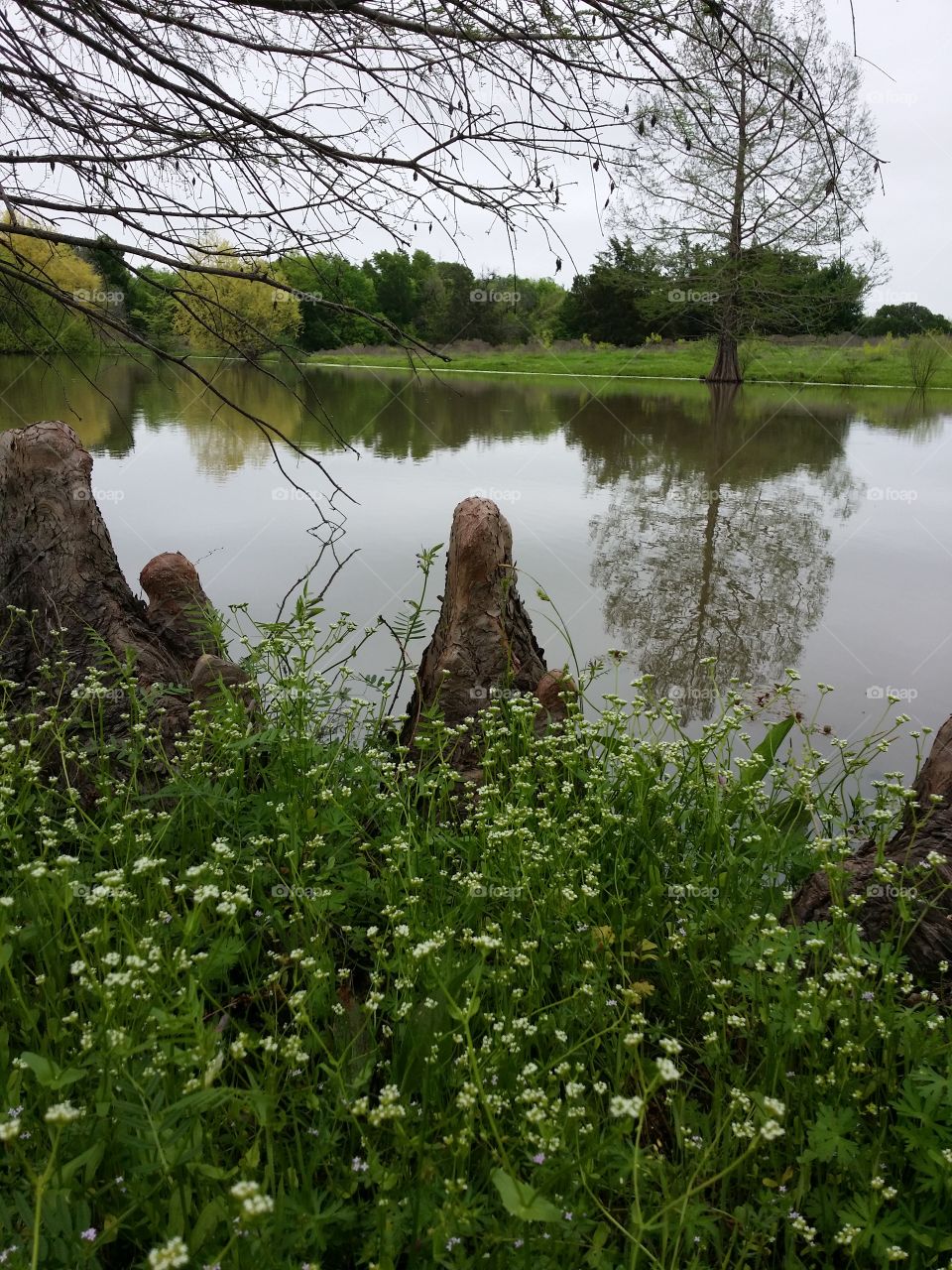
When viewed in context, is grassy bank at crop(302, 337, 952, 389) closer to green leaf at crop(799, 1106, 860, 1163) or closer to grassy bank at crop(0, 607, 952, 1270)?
grassy bank at crop(0, 607, 952, 1270)

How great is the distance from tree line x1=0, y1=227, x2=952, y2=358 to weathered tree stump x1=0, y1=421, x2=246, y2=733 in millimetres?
527

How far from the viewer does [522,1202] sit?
3.88ft

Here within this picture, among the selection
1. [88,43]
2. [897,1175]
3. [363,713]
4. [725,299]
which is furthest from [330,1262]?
[725,299]

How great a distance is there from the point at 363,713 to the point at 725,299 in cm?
A: 2438

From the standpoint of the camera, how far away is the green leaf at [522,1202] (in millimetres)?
1156

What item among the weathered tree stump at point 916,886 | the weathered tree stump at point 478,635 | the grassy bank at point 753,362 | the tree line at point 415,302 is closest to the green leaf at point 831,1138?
the weathered tree stump at point 916,886

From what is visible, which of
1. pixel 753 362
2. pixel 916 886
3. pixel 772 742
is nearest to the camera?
pixel 916 886

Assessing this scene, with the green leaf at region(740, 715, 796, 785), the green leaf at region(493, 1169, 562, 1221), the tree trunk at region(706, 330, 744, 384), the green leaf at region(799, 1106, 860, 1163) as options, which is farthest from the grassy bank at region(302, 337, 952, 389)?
the green leaf at region(493, 1169, 562, 1221)

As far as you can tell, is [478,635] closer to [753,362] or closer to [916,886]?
[916,886]

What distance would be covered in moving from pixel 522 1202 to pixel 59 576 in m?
3.45

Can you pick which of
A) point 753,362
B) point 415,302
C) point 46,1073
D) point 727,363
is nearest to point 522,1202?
point 46,1073

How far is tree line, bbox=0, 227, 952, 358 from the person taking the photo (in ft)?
9.77

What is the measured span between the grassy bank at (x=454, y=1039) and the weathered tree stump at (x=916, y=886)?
0.12 meters

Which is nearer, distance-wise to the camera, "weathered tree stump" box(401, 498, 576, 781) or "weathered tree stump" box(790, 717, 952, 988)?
"weathered tree stump" box(790, 717, 952, 988)
